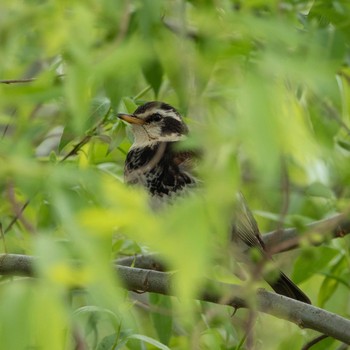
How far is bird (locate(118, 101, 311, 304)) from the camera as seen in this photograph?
15.0 feet

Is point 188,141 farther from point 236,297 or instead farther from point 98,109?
point 98,109

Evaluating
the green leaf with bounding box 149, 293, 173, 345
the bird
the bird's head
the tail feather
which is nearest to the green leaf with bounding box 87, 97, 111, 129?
the bird

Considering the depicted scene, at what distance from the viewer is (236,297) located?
390 cm

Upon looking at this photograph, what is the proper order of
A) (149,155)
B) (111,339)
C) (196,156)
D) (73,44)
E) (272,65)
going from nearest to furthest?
(272,65), (73,44), (111,339), (196,156), (149,155)

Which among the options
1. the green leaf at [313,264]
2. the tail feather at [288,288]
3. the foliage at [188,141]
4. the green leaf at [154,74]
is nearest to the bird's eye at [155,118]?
the foliage at [188,141]

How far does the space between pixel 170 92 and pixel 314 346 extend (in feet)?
5.53

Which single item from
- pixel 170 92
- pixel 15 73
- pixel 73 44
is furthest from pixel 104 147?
pixel 73 44

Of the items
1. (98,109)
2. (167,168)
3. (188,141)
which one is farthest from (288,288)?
(188,141)

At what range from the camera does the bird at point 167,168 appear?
15.0 ft

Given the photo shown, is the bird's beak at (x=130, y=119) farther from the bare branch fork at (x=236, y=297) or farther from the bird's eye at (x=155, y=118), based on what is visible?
the bare branch fork at (x=236, y=297)

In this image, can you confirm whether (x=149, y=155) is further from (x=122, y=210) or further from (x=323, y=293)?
(x=122, y=210)

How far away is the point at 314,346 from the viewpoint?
176 inches

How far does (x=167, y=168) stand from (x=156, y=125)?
688mm

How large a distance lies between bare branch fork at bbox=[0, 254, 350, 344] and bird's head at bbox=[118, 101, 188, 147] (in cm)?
138
